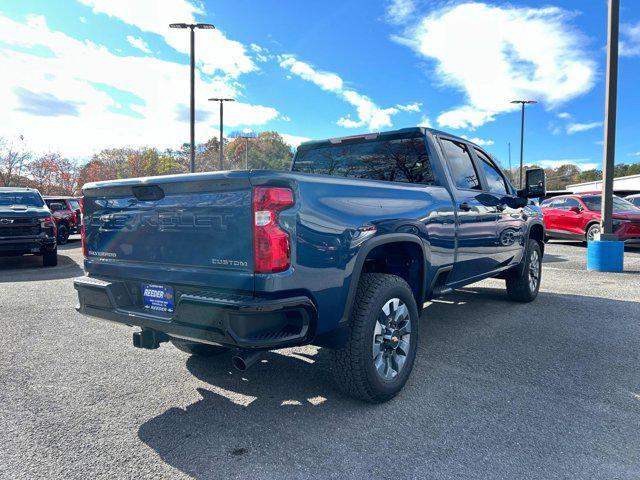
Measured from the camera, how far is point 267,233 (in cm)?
243

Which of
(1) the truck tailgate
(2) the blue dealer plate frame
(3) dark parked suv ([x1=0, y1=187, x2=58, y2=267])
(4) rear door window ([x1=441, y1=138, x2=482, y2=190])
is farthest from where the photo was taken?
(3) dark parked suv ([x1=0, y1=187, x2=58, y2=267])

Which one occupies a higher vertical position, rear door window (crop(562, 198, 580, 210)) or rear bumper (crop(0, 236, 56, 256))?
rear door window (crop(562, 198, 580, 210))

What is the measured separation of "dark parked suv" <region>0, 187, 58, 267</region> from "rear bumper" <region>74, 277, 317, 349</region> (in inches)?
312

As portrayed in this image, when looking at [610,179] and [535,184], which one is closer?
[535,184]

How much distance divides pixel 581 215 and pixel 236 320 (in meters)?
13.4

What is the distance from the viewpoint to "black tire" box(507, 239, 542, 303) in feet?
19.2

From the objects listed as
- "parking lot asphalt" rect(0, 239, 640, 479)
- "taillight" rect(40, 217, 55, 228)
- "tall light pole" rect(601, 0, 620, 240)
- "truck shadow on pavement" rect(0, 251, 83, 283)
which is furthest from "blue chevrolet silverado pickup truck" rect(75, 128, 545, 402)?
"taillight" rect(40, 217, 55, 228)

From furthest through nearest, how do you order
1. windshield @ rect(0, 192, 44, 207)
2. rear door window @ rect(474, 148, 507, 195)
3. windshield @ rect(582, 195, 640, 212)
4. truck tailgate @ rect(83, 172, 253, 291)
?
windshield @ rect(582, 195, 640, 212)
windshield @ rect(0, 192, 44, 207)
rear door window @ rect(474, 148, 507, 195)
truck tailgate @ rect(83, 172, 253, 291)

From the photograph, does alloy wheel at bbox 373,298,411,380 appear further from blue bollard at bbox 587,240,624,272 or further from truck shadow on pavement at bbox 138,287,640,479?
blue bollard at bbox 587,240,624,272

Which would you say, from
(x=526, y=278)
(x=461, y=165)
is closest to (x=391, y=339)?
(x=461, y=165)

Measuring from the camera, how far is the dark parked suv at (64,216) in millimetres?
15824

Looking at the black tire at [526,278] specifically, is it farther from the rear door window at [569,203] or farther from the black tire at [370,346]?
the rear door window at [569,203]

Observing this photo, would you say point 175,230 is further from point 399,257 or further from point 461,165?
point 461,165

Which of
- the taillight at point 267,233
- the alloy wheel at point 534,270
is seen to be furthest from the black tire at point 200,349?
the alloy wheel at point 534,270
